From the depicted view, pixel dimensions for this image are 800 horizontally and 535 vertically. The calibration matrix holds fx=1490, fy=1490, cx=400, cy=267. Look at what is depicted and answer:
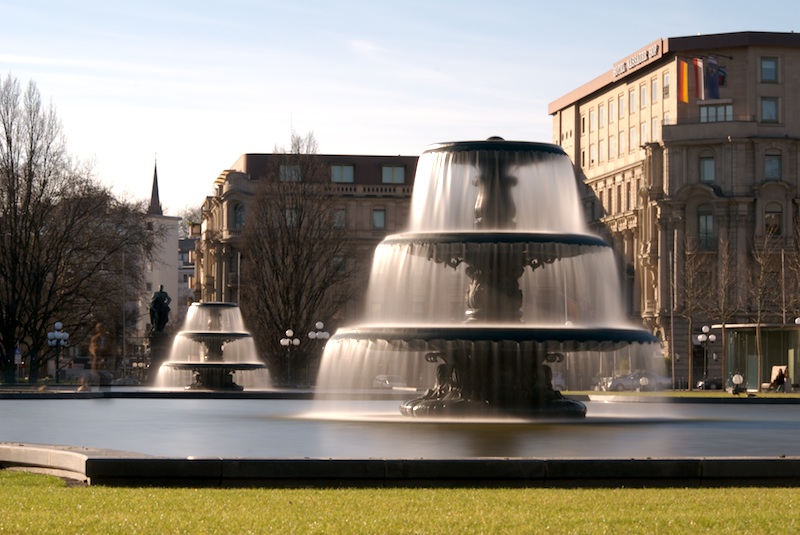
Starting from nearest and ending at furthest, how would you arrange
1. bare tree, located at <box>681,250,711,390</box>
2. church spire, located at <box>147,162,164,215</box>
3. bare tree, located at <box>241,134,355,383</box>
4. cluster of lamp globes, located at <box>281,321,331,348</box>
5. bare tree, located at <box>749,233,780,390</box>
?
cluster of lamp globes, located at <box>281,321,331,348</box>, bare tree, located at <box>241,134,355,383</box>, bare tree, located at <box>681,250,711,390</box>, bare tree, located at <box>749,233,780,390</box>, church spire, located at <box>147,162,164,215</box>

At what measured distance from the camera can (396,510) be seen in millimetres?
11859

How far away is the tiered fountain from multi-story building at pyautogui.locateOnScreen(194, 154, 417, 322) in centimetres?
8718

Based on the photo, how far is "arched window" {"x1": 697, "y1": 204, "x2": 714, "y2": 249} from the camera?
9462 centimetres

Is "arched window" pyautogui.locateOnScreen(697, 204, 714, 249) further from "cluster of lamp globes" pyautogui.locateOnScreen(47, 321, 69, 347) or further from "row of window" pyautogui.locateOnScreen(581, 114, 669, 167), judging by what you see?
"cluster of lamp globes" pyautogui.locateOnScreen(47, 321, 69, 347)

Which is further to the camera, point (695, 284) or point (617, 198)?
point (617, 198)

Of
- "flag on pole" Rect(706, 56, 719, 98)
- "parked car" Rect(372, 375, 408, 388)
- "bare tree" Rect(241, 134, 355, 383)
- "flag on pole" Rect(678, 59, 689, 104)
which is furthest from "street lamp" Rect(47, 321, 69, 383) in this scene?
"flag on pole" Rect(706, 56, 719, 98)

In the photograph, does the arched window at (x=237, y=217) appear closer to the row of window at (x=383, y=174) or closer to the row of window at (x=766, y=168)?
the row of window at (x=383, y=174)

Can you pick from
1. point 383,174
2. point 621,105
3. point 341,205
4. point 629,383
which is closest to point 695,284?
point 629,383

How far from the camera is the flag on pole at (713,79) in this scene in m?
97.5

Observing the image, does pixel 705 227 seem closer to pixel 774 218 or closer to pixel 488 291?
pixel 774 218

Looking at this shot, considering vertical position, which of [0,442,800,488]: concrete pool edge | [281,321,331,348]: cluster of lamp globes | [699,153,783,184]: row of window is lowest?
[0,442,800,488]: concrete pool edge

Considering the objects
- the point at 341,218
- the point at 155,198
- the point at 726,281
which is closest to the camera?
the point at 726,281

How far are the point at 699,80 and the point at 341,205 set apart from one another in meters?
33.2

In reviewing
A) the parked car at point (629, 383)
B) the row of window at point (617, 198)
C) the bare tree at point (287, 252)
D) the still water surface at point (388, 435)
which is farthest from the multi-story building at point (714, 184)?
the still water surface at point (388, 435)
